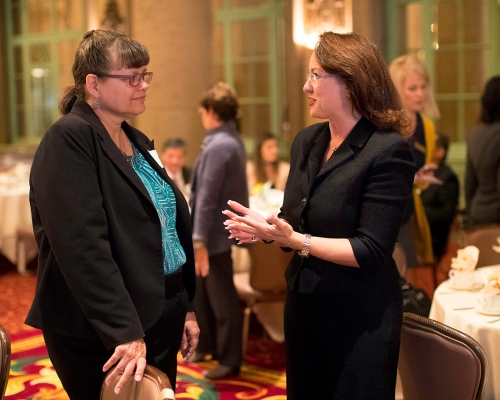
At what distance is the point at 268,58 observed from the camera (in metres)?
9.54

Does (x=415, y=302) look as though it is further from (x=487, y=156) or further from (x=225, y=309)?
(x=487, y=156)

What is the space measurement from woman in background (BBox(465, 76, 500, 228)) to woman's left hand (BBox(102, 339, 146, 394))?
3.52 m

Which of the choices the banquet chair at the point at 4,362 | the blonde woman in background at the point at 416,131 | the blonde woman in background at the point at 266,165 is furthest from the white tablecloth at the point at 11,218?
the banquet chair at the point at 4,362

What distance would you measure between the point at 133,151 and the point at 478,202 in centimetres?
349

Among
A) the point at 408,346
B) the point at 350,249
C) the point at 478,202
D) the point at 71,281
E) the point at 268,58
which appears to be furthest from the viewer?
the point at 268,58

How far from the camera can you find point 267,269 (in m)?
4.24

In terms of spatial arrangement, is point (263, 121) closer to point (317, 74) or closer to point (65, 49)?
point (65, 49)

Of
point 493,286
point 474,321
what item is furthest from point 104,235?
point 493,286

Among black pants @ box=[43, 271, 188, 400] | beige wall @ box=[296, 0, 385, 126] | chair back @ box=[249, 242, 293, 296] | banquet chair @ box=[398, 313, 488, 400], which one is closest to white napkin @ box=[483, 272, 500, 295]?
banquet chair @ box=[398, 313, 488, 400]

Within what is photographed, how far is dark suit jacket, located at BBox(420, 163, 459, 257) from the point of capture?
5.48m

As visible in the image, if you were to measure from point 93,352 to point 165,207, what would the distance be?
454 millimetres

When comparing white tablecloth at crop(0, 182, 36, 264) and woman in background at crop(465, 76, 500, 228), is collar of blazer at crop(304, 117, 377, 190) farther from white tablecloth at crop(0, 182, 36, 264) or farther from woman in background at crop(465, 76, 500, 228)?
white tablecloth at crop(0, 182, 36, 264)

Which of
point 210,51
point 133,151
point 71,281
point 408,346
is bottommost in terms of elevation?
point 408,346

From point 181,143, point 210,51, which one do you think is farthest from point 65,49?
point 181,143
